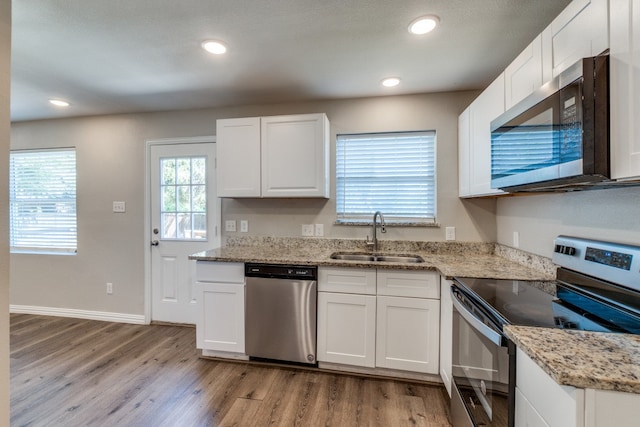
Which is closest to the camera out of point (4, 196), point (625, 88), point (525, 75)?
point (625, 88)

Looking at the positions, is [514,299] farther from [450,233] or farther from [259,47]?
[259,47]

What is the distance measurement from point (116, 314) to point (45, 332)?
61 centimetres

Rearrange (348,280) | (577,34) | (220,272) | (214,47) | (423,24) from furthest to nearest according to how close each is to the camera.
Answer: (220,272)
(348,280)
(214,47)
(423,24)
(577,34)

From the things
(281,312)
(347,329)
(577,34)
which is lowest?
(347,329)

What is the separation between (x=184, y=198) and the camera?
3115 millimetres

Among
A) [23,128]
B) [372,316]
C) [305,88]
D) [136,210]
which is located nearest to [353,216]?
[372,316]

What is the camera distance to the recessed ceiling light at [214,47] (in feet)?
5.97

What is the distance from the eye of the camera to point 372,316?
2086 millimetres

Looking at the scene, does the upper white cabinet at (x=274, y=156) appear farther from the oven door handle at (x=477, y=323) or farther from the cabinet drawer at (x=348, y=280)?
the oven door handle at (x=477, y=323)

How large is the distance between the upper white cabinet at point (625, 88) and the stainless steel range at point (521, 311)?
0.43 metres

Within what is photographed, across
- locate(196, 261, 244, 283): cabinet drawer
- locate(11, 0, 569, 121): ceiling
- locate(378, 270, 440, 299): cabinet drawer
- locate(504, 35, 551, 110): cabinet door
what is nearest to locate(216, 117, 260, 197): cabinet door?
locate(11, 0, 569, 121): ceiling

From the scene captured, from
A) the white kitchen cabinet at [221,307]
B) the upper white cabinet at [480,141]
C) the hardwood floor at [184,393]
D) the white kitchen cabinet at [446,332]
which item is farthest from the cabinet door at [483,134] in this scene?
the white kitchen cabinet at [221,307]

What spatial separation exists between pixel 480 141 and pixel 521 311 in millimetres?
1356

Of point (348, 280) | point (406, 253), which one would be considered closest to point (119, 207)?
point (348, 280)
